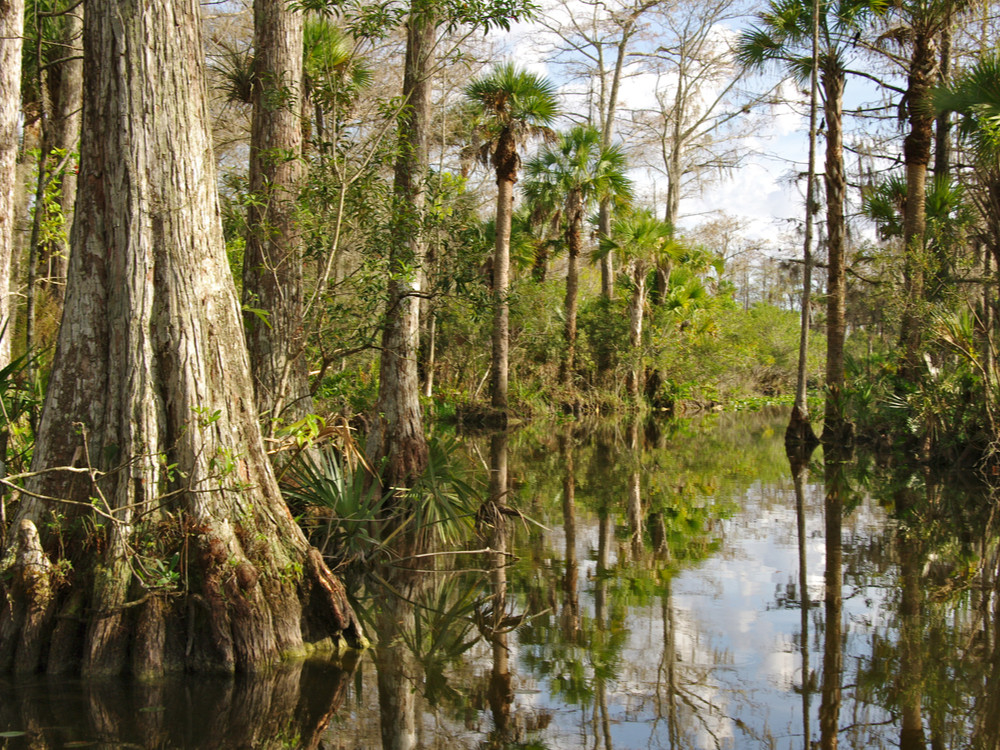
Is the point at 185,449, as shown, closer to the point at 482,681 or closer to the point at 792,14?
the point at 482,681

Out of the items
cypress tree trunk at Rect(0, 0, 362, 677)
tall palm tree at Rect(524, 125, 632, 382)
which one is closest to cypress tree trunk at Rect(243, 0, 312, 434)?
cypress tree trunk at Rect(0, 0, 362, 677)

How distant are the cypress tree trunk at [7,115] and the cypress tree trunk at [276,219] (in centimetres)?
203

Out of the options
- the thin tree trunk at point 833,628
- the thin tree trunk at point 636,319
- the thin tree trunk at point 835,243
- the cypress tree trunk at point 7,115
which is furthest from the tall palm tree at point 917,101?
the cypress tree trunk at point 7,115

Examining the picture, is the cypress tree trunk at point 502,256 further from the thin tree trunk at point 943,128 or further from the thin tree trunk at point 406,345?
the thin tree trunk at point 406,345

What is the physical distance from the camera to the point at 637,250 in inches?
1013

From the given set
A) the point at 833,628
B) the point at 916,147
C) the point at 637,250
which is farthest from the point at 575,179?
the point at 833,628

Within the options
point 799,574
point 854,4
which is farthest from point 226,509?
point 854,4

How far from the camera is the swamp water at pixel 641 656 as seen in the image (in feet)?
12.9

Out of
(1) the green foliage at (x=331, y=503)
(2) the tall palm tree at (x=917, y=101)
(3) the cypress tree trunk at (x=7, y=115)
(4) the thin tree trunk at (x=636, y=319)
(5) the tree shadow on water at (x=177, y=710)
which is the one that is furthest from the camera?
(4) the thin tree trunk at (x=636, y=319)

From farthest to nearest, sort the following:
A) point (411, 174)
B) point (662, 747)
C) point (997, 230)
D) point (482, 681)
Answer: point (997, 230), point (411, 174), point (482, 681), point (662, 747)

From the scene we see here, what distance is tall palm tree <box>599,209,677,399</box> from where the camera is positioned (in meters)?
25.6

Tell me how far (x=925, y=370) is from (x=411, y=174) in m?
8.71

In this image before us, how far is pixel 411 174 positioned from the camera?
373 inches

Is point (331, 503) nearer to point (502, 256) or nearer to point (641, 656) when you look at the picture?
point (641, 656)
